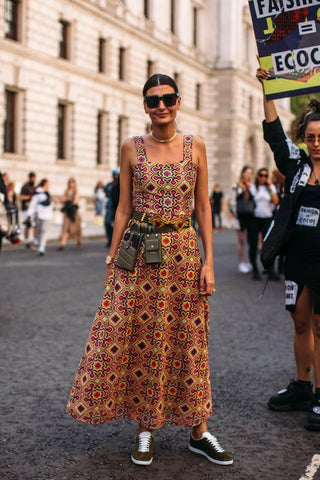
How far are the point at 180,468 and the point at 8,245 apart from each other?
14.7 m

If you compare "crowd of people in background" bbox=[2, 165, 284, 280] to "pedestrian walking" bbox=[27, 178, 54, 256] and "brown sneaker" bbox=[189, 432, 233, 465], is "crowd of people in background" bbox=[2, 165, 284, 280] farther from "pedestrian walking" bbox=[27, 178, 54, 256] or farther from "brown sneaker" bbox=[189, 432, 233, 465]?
"brown sneaker" bbox=[189, 432, 233, 465]

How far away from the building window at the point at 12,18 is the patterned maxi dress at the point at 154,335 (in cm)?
2528

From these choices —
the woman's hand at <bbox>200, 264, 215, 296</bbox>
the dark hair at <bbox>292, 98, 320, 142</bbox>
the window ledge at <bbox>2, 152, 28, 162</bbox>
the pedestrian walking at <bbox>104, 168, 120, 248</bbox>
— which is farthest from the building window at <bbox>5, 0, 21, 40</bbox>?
the woman's hand at <bbox>200, 264, 215, 296</bbox>

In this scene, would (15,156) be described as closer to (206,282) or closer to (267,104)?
(267,104)

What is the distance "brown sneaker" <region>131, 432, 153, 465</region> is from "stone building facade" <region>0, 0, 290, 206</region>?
2341 cm

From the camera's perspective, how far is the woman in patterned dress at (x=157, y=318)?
3.49m

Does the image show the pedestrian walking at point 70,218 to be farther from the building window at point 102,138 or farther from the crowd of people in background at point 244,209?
the building window at point 102,138

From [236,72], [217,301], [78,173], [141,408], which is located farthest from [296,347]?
[236,72]

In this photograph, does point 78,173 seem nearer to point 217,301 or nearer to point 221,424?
point 217,301

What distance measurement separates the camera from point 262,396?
4719 millimetres

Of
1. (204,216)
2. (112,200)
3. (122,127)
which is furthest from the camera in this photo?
(122,127)

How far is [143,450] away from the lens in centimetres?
353

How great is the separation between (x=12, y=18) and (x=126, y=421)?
2572cm

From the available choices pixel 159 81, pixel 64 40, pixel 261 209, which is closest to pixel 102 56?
pixel 64 40
